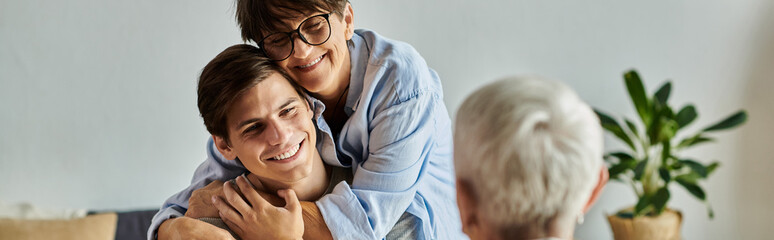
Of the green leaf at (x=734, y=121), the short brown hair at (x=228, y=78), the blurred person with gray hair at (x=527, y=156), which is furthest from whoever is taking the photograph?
the green leaf at (x=734, y=121)

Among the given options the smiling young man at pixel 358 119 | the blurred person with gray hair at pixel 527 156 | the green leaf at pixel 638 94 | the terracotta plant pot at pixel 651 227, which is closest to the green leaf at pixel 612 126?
the green leaf at pixel 638 94

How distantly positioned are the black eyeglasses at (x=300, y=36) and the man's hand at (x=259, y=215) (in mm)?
304

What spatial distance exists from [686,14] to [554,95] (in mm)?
2877

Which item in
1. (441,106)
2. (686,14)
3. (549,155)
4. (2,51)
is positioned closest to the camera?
(549,155)

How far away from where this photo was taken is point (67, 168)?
3207 mm

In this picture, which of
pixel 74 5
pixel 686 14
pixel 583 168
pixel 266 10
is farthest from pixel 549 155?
pixel 686 14

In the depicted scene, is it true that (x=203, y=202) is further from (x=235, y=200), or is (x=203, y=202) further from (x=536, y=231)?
(x=536, y=231)

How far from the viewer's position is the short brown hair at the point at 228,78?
1.58m

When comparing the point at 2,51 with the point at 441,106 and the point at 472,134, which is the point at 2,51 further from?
the point at 472,134

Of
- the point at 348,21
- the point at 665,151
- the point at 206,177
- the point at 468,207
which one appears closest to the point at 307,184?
the point at 206,177

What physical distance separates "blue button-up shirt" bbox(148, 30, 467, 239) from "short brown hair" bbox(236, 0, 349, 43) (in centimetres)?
21

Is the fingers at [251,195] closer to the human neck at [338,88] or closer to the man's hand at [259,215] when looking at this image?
the man's hand at [259,215]

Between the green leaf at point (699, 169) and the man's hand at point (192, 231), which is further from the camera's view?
the green leaf at point (699, 169)

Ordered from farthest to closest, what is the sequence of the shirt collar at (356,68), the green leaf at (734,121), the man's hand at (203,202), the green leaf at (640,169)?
1. the green leaf at (640,169)
2. the green leaf at (734,121)
3. the shirt collar at (356,68)
4. the man's hand at (203,202)
